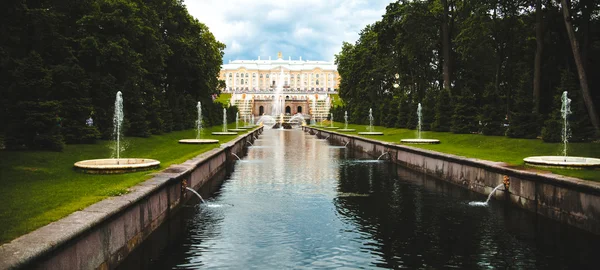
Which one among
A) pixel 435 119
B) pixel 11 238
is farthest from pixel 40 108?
pixel 435 119

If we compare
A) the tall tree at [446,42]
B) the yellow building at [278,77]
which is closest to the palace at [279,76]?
the yellow building at [278,77]

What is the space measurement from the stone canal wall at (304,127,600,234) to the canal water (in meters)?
0.25

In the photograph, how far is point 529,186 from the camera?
9758mm

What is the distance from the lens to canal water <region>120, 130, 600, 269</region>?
662 cm

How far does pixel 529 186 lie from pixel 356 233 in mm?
3987

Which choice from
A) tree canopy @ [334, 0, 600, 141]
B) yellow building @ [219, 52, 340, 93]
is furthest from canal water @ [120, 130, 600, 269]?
yellow building @ [219, 52, 340, 93]

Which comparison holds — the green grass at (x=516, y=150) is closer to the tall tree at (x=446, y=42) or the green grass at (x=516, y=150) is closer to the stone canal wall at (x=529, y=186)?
the stone canal wall at (x=529, y=186)

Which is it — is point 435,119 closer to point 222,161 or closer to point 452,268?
point 222,161

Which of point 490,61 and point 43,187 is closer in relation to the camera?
point 43,187

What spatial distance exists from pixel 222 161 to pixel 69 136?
534 centimetres

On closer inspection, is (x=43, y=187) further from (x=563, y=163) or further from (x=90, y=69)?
(x=90, y=69)

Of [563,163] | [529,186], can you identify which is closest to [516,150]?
[563,163]

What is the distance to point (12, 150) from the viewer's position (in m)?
13.4

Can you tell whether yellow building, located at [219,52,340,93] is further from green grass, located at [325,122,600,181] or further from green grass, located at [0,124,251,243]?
green grass, located at [0,124,251,243]
